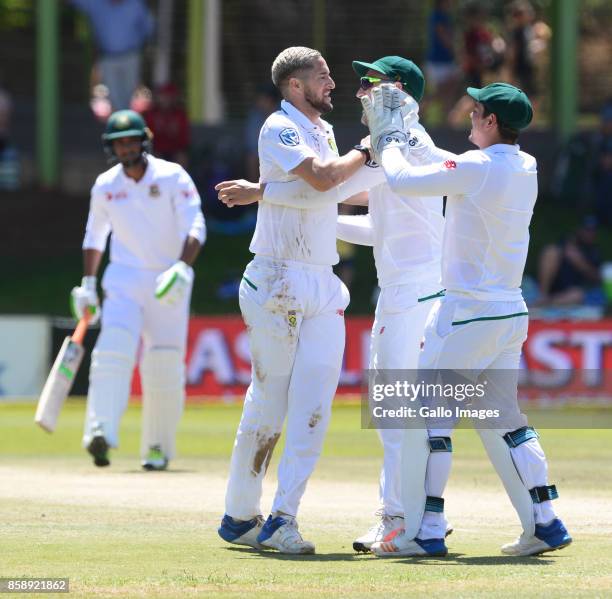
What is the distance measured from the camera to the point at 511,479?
23.4ft

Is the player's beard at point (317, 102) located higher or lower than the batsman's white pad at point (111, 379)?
higher

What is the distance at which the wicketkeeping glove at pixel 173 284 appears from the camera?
10.1m

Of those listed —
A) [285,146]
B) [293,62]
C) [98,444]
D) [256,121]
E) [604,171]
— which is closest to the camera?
[285,146]

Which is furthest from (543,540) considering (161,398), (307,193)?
(161,398)

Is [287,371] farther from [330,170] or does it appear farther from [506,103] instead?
[506,103]

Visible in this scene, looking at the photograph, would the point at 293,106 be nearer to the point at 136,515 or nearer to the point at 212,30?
the point at 136,515

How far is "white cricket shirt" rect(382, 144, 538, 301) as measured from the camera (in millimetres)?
6859

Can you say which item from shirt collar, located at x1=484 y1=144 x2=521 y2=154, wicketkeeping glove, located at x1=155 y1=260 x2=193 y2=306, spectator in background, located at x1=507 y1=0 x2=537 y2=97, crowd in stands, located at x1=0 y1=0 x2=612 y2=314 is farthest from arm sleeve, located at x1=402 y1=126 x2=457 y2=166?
spectator in background, located at x1=507 y1=0 x2=537 y2=97

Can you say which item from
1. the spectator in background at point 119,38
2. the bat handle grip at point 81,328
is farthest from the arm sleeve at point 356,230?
the spectator in background at point 119,38

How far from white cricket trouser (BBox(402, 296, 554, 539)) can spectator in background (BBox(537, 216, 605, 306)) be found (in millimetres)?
12015

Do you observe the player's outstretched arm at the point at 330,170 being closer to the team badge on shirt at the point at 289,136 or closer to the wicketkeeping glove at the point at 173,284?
the team badge on shirt at the point at 289,136

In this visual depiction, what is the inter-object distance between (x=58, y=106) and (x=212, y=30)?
2549mm

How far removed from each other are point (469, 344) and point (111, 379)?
408 centimetres

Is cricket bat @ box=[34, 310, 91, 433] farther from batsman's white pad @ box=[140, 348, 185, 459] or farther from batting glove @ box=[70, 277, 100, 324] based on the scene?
batsman's white pad @ box=[140, 348, 185, 459]
